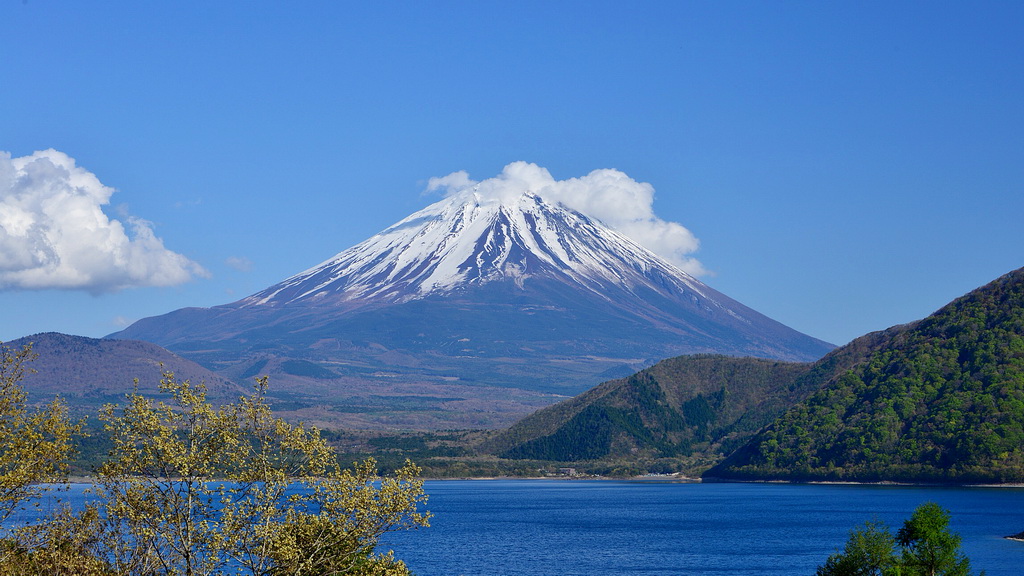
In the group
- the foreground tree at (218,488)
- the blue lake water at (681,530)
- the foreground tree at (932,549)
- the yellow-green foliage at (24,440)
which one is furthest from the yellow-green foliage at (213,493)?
the blue lake water at (681,530)

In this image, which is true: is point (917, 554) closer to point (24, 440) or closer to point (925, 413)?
point (24, 440)

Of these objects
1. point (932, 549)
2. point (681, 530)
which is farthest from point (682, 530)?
point (932, 549)

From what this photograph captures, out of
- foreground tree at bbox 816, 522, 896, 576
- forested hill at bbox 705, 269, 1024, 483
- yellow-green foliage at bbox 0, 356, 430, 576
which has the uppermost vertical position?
forested hill at bbox 705, 269, 1024, 483

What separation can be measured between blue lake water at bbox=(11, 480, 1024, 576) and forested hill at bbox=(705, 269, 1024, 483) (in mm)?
3568

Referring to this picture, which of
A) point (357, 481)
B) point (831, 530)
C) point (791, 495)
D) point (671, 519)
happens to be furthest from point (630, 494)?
point (357, 481)

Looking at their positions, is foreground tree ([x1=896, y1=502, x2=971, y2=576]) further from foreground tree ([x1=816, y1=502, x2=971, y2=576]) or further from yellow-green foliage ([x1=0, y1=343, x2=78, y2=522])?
yellow-green foliage ([x1=0, y1=343, x2=78, y2=522])

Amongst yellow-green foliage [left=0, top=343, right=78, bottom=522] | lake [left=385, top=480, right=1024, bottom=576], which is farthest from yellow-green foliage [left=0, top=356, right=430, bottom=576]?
lake [left=385, top=480, right=1024, bottom=576]

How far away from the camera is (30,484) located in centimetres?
2533

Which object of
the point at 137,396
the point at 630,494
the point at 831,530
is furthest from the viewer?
the point at 630,494

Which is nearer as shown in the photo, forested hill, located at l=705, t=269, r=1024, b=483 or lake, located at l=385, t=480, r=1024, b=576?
lake, located at l=385, t=480, r=1024, b=576

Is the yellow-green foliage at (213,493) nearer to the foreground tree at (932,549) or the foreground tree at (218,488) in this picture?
the foreground tree at (218,488)

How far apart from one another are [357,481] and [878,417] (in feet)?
485

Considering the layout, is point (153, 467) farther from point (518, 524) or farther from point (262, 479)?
point (518, 524)

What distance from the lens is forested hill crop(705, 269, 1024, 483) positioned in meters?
142
